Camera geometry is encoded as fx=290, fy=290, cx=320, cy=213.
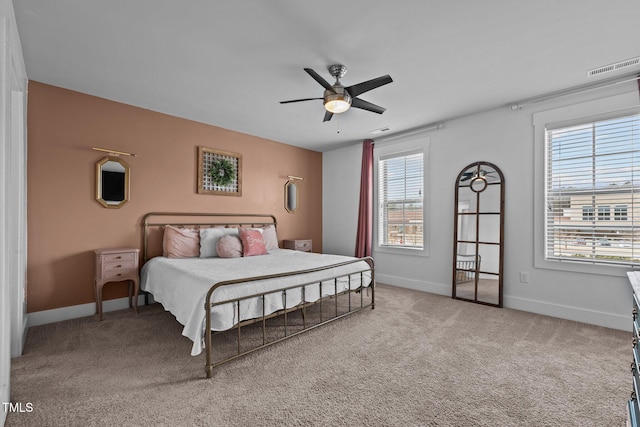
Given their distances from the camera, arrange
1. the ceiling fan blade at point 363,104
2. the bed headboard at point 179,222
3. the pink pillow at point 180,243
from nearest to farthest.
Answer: the ceiling fan blade at point 363,104 < the pink pillow at point 180,243 < the bed headboard at point 179,222

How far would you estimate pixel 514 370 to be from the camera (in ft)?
7.68

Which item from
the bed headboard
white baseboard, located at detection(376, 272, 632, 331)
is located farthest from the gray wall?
the bed headboard

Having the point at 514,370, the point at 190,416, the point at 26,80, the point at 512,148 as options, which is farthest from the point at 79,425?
the point at 512,148

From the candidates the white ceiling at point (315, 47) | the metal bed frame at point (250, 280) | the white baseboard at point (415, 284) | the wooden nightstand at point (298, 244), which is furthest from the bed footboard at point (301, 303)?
the white ceiling at point (315, 47)

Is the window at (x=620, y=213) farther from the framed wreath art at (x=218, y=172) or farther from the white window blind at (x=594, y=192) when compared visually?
the framed wreath art at (x=218, y=172)

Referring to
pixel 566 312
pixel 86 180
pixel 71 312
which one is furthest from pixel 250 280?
pixel 566 312

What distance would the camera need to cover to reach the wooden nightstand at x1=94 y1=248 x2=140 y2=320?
3.38 meters

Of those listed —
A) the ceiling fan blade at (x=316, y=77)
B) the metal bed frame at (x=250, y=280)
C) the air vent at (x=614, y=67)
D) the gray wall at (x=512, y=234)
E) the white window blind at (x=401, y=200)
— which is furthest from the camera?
the white window blind at (x=401, y=200)

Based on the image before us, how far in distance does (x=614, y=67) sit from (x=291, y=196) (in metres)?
4.81

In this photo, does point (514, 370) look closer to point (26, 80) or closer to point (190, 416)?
point (190, 416)

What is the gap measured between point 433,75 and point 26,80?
4.38 metres

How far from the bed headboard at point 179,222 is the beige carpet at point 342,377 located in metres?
1.11

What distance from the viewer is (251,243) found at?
166 inches

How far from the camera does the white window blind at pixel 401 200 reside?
16.5 feet
